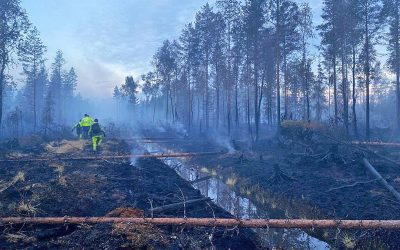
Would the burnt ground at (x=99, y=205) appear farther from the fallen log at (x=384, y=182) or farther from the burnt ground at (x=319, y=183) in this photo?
the fallen log at (x=384, y=182)

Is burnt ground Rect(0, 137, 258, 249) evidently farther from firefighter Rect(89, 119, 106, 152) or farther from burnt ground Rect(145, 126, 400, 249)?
burnt ground Rect(145, 126, 400, 249)

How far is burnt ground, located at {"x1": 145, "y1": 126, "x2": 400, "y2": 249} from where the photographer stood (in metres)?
9.22

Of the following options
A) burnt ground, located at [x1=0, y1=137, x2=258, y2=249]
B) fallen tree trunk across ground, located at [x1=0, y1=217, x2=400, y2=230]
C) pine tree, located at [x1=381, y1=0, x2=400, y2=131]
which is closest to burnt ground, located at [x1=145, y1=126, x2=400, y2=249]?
fallen tree trunk across ground, located at [x1=0, y1=217, x2=400, y2=230]

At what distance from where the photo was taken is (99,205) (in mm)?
9328

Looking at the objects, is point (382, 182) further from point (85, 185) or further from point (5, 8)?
point (5, 8)

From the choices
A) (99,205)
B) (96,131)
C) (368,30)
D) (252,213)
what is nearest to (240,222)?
(99,205)

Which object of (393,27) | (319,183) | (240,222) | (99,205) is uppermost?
(393,27)

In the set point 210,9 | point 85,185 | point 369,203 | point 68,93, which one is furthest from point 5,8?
point 68,93

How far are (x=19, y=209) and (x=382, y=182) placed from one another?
41.7ft

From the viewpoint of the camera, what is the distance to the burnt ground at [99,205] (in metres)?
6.55

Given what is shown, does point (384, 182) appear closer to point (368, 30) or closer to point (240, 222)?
point (240, 222)

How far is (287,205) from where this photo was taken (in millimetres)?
12211

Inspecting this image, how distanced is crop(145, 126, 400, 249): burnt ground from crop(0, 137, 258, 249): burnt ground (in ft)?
10.1

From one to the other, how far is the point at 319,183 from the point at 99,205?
9.53 meters
